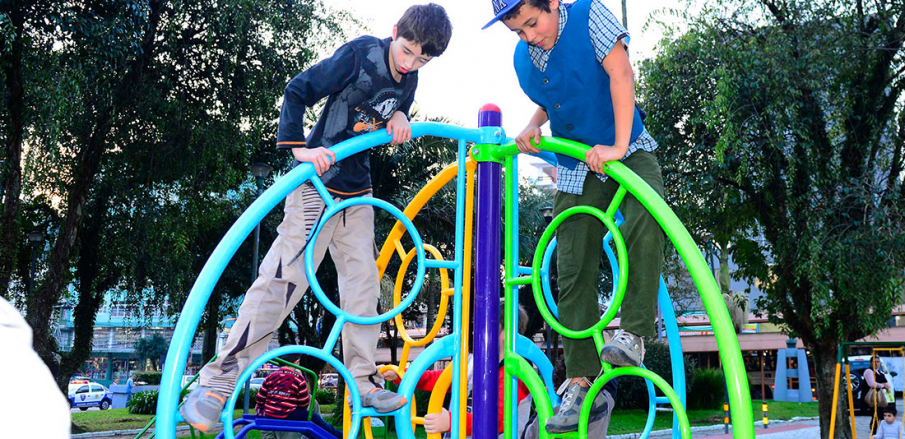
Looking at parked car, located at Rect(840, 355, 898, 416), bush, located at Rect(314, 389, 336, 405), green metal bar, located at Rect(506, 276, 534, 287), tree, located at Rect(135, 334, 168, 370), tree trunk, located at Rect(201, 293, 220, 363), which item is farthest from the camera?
tree, located at Rect(135, 334, 168, 370)

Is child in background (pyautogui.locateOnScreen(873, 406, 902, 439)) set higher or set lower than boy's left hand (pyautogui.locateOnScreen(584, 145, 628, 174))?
lower

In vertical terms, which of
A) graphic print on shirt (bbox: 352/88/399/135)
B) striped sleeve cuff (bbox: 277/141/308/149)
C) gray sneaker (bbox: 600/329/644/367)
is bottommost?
gray sneaker (bbox: 600/329/644/367)

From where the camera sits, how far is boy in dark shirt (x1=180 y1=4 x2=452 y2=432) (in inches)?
88.2

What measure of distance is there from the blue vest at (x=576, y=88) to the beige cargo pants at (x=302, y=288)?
71 cm

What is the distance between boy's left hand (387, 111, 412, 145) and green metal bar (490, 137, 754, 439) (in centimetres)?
45

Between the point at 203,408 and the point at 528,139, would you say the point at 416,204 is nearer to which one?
the point at 528,139

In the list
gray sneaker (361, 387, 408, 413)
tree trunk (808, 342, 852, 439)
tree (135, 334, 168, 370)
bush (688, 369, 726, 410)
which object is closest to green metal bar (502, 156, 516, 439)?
gray sneaker (361, 387, 408, 413)

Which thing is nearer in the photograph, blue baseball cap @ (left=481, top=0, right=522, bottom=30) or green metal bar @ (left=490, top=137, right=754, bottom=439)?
green metal bar @ (left=490, top=137, right=754, bottom=439)

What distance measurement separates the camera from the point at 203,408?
202 cm

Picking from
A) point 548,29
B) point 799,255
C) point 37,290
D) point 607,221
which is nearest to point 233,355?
point 607,221

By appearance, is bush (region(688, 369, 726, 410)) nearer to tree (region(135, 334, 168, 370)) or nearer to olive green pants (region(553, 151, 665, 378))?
olive green pants (region(553, 151, 665, 378))

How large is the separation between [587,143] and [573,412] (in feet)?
2.75

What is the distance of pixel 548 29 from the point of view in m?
2.22

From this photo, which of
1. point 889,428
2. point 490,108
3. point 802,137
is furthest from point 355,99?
point 889,428
